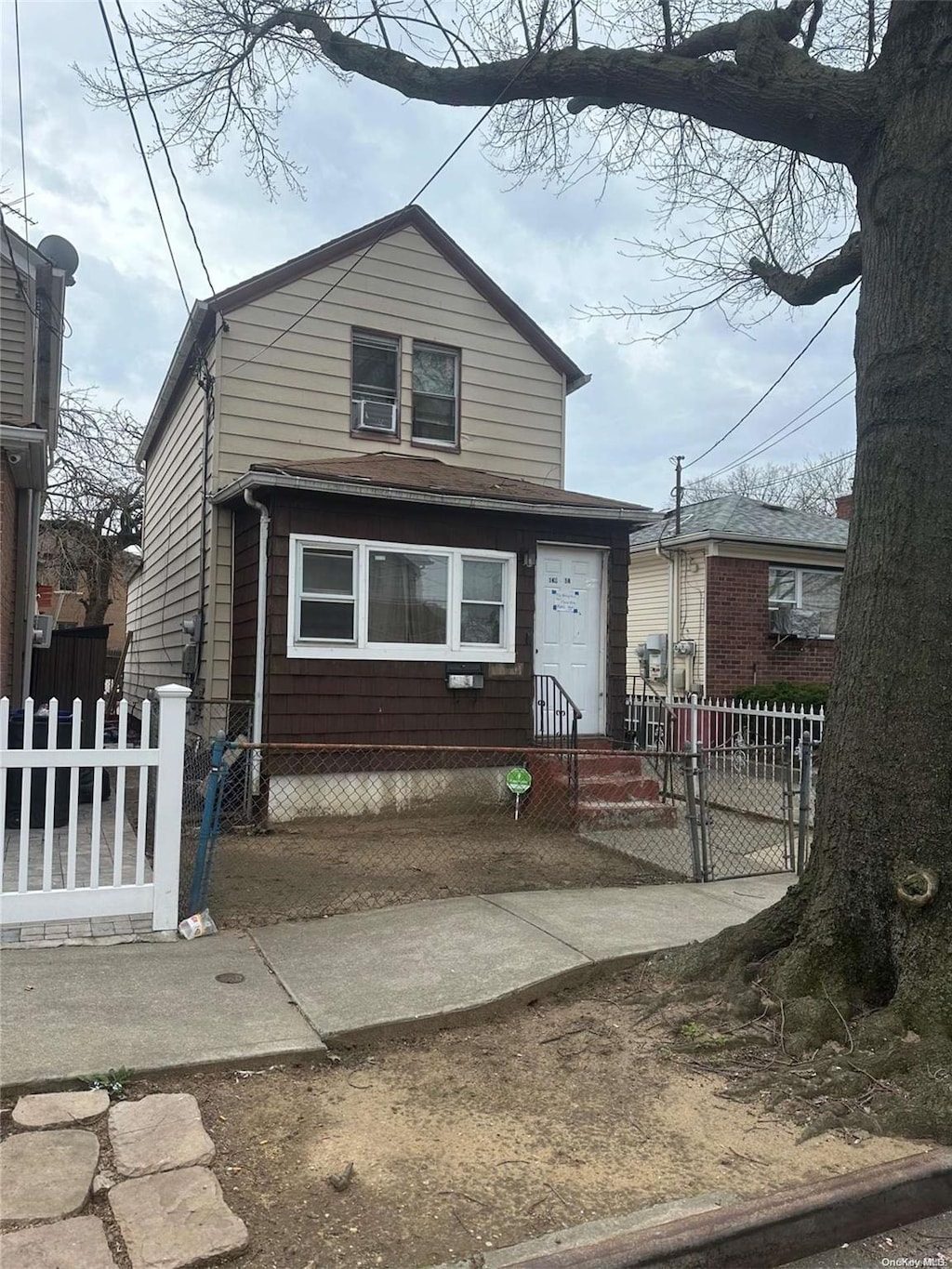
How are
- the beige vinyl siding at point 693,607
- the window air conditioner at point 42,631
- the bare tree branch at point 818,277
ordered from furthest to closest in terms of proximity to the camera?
the beige vinyl siding at point 693,607 < the window air conditioner at point 42,631 < the bare tree branch at point 818,277

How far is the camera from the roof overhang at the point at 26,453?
759 centimetres

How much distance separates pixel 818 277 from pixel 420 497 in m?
4.58

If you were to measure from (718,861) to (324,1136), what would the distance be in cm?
538

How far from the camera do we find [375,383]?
10.8 metres

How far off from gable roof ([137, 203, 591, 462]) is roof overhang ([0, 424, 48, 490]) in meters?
2.63

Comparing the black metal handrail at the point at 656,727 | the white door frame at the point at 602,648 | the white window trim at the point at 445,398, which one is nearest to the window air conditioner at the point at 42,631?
the white window trim at the point at 445,398

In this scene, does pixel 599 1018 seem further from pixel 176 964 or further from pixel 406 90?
pixel 406 90

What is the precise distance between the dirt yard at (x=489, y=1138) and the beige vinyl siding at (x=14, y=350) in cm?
774

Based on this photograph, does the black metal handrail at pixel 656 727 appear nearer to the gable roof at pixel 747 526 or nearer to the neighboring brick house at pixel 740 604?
the neighboring brick house at pixel 740 604

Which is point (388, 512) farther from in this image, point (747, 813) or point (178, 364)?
point (747, 813)

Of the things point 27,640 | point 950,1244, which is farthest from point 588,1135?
point 27,640

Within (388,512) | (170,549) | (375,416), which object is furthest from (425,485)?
(170,549)

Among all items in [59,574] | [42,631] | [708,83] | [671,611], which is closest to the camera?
[708,83]

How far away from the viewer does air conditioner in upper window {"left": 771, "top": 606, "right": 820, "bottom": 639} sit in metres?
14.5
